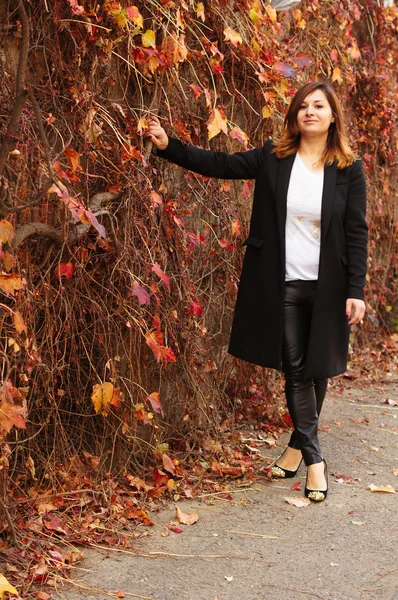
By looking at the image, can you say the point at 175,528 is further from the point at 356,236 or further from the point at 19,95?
the point at 19,95

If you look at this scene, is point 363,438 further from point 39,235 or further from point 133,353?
point 39,235

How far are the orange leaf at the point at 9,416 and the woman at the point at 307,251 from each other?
145 centimetres

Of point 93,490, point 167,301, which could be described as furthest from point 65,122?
point 93,490

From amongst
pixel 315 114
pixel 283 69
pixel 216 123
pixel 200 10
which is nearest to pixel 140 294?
pixel 216 123

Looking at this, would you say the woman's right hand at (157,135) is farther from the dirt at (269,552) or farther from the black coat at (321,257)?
the dirt at (269,552)

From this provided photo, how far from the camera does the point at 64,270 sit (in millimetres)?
3426

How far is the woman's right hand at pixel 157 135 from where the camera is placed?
12.2ft

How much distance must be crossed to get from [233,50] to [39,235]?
1.64 metres

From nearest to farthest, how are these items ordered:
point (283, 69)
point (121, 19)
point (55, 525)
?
point (55, 525), point (121, 19), point (283, 69)

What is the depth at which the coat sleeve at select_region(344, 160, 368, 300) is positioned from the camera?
150 inches

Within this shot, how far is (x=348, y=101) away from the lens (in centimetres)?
638

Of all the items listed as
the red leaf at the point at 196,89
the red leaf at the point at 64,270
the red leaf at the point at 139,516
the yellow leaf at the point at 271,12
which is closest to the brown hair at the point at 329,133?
the red leaf at the point at 196,89

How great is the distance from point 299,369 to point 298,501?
60 centimetres

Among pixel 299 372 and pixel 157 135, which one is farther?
pixel 299 372
